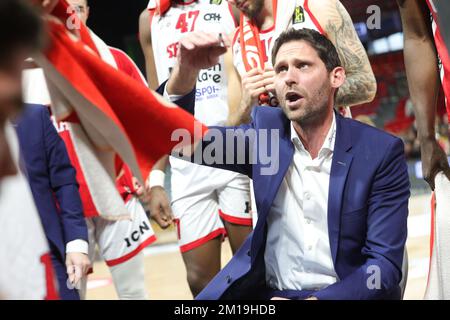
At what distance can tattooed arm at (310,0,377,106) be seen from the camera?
11.4 ft

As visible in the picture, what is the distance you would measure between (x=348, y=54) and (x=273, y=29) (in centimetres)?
43

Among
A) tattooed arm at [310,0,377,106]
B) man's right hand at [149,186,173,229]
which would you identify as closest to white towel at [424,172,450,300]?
tattooed arm at [310,0,377,106]

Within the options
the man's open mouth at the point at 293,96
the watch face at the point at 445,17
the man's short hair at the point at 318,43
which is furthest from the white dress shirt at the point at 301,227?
the watch face at the point at 445,17

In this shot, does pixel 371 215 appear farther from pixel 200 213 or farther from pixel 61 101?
pixel 200 213

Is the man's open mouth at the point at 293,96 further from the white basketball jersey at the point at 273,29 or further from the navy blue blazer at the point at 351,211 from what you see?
the white basketball jersey at the point at 273,29

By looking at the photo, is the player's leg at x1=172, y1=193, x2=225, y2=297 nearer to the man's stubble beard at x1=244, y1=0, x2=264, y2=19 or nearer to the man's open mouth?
the man's stubble beard at x1=244, y1=0, x2=264, y2=19

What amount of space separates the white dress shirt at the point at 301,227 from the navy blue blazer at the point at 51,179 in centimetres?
87

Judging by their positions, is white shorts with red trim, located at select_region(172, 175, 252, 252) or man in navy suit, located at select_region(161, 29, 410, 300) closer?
man in navy suit, located at select_region(161, 29, 410, 300)

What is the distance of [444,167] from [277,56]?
2.64 ft

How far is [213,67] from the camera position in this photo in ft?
14.5

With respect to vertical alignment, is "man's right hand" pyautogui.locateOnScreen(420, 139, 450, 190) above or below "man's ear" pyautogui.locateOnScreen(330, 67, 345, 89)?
below

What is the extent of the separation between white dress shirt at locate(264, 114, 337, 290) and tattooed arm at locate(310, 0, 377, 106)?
575mm

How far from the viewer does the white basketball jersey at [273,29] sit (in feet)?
11.9

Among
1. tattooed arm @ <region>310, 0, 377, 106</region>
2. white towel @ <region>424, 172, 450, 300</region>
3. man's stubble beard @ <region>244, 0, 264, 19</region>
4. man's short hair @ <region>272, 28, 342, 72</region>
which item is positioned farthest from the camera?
man's stubble beard @ <region>244, 0, 264, 19</region>
